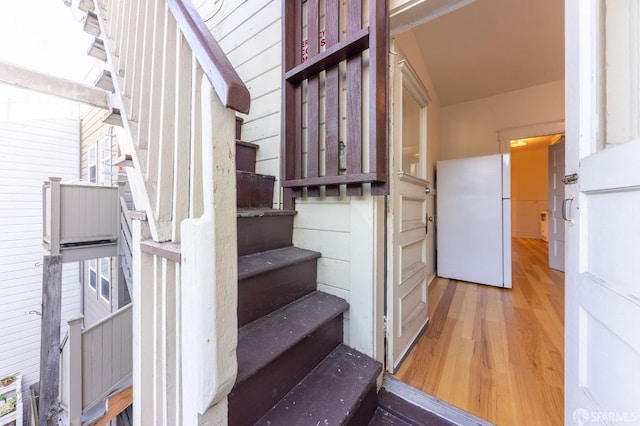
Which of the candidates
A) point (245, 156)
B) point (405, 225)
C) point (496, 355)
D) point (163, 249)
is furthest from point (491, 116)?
point (163, 249)

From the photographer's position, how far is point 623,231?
0.59 meters

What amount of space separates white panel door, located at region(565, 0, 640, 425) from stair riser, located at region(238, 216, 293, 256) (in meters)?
1.27

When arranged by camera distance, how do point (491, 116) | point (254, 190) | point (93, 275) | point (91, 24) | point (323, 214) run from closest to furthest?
point (323, 214), point (254, 190), point (91, 24), point (491, 116), point (93, 275)

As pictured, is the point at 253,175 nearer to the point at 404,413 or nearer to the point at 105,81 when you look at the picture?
the point at 105,81

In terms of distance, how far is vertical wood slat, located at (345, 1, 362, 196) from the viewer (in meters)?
1.18

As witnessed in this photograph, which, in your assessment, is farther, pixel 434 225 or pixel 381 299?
pixel 434 225

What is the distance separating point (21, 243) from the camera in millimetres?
3824

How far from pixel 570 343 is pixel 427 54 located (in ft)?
9.23

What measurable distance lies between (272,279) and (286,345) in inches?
11.8

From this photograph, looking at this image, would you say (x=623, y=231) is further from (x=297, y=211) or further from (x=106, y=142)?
(x=106, y=142)

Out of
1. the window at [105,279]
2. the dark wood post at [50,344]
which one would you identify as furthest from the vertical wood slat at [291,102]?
the window at [105,279]

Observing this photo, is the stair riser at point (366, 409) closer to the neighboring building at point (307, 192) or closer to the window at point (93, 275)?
the neighboring building at point (307, 192)

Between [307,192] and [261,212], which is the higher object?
[307,192]

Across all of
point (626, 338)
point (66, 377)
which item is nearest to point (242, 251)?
point (626, 338)
